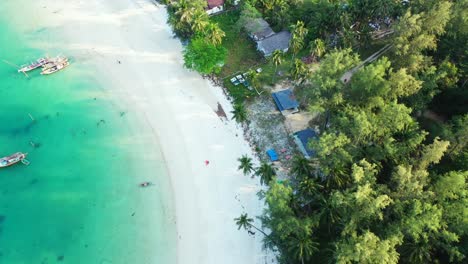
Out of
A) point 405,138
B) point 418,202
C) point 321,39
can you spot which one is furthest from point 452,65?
point 418,202

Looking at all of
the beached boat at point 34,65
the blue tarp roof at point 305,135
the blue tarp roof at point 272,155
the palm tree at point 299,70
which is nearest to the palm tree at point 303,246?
the blue tarp roof at point 272,155

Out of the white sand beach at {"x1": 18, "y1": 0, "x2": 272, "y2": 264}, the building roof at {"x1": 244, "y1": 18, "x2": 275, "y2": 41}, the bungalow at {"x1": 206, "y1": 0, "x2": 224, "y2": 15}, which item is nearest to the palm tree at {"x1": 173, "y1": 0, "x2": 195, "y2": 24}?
the white sand beach at {"x1": 18, "y1": 0, "x2": 272, "y2": 264}

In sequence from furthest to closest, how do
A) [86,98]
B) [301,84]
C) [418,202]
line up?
[86,98] → [301,84] → [418,202]

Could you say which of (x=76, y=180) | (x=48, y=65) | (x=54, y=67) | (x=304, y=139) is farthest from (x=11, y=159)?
(x=304, y=139)

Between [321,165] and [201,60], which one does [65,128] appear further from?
[321,165]

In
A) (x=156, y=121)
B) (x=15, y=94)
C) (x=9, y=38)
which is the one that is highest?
(x=9, y=38)

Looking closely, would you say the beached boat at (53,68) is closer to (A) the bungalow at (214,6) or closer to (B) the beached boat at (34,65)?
(B) the beached boat at (34,65)

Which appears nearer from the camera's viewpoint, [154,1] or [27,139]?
[27,139]

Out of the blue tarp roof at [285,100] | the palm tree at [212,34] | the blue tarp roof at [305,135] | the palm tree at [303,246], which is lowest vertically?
the palm tree at [303,246]
